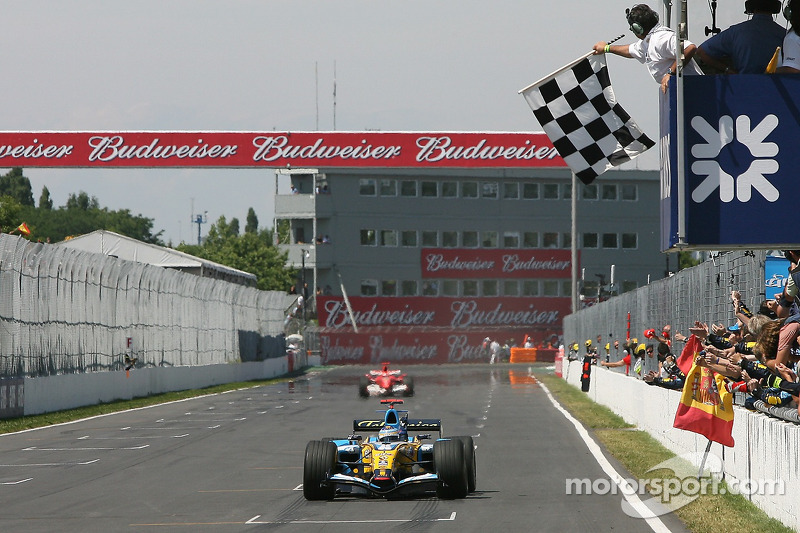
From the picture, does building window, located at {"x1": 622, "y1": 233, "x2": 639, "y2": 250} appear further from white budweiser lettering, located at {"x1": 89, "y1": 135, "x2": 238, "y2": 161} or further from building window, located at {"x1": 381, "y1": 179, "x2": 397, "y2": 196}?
white budweiser lettering, located at {"x1": 89, "y1": 135, "x2": 238, "y2": 161}

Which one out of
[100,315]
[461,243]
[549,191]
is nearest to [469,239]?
[461,243]

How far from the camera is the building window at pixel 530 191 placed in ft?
281

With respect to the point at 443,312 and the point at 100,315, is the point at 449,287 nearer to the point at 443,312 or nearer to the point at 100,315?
A: the point at 443,312

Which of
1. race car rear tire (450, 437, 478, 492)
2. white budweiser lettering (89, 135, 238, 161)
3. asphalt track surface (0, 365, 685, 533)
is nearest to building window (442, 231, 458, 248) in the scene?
white budweiser lettering (89, 135, 238, 161)

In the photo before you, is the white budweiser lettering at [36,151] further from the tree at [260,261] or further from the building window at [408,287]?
the tree at [260,261]

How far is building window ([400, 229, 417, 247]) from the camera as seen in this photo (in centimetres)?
8456

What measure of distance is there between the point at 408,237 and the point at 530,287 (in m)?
9.04

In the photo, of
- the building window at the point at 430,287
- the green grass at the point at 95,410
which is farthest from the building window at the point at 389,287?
the green grass at the point at 95,410

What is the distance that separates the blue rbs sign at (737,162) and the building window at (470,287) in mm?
76604

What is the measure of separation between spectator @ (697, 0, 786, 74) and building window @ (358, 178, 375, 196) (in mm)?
76184

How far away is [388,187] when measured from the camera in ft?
278

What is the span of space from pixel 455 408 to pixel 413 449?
16511 mm

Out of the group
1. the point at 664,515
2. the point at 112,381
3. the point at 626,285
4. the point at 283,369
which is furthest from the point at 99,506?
the point at 626,285

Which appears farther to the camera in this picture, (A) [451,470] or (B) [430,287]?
(B) [430,287]
